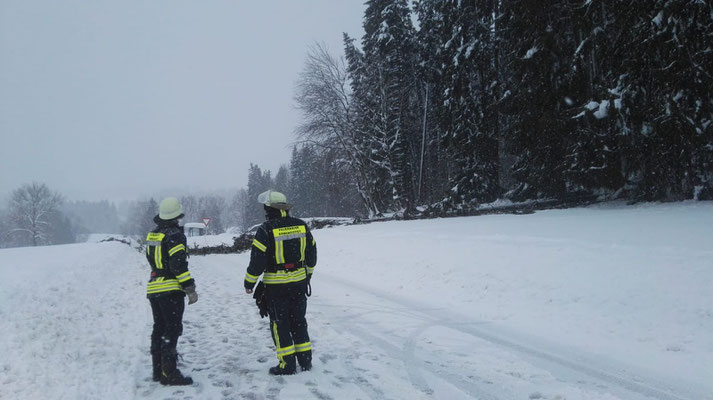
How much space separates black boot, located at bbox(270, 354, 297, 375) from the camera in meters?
4.55

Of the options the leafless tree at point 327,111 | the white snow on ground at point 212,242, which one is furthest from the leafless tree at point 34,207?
the leafless tree at point 327,111

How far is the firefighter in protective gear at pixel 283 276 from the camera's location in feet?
15.0

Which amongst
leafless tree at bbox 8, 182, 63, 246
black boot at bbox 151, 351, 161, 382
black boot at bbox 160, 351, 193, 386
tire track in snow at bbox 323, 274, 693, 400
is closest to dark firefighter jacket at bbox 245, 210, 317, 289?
black boot at bbox 160, 351, 193, 386

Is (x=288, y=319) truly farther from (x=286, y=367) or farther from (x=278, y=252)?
(x=278, y=252)

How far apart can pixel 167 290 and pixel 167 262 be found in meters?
0.31

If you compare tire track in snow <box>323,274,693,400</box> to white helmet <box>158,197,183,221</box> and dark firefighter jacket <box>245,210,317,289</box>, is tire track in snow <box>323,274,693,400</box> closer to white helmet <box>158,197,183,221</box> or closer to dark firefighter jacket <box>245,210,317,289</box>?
dark firefighter jacket <box>245,210,317,289</box>

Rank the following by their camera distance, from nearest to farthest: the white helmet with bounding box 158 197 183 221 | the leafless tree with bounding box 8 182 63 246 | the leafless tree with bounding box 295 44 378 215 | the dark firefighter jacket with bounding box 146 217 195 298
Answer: the dark firefighter jacket with bounding box 146 217 195 298, the white helmet with bounding box 158 197 183 221, the leafless tree with bounding box 295 44 378 215, the leafless tree with bounding box 8 182 63 246

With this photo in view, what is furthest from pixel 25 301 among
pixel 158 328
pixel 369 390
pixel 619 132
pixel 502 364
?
pixel 619 132

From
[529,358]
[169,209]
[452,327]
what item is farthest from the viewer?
[452,327]

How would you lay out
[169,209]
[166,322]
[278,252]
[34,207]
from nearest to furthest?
[166,322]
[169,209]
[278,252]
[34,207]

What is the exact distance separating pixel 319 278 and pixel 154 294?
25.2 feet

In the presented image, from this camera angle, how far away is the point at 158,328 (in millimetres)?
4441

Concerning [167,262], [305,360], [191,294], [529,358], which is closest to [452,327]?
[529,358]

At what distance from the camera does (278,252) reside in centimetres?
464
